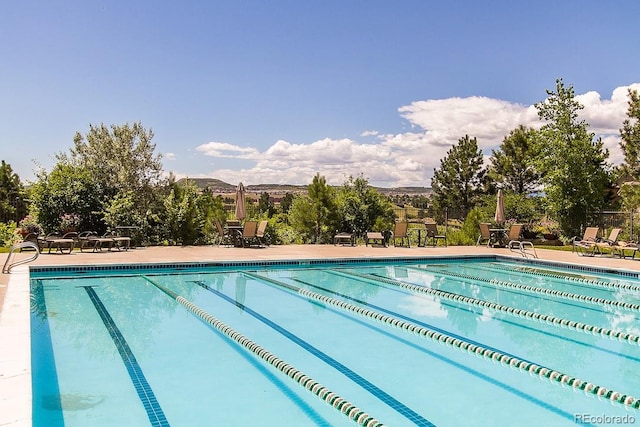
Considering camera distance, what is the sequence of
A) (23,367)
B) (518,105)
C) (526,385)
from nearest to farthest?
(23,367)
(526,385)
(518,105)

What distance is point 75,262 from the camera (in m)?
9.93

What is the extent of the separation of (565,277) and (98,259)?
29.9ft

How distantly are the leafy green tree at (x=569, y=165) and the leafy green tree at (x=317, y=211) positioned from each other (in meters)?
7.21

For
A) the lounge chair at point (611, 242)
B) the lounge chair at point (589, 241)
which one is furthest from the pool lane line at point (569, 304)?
the lounge chair at point (589, 241)

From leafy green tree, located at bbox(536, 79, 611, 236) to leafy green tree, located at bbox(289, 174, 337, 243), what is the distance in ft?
23.7

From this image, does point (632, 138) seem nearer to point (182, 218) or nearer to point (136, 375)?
point (182, 218)

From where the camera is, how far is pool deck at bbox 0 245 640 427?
3246 mm

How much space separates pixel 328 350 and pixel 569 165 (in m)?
14.5

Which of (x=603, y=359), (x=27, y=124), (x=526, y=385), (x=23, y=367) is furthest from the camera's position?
(x=27, y=124)

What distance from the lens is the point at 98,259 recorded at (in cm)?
1062

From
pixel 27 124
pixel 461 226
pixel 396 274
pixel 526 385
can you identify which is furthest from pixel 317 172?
pixel 27 124

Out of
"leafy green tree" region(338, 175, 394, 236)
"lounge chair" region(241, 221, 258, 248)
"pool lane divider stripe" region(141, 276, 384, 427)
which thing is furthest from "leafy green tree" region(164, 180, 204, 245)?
"pool lane divider stripe" region(141, 276, 384, 427)

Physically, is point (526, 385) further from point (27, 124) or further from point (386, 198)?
point (27, 124)

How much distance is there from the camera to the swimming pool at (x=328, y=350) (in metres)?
3.94
